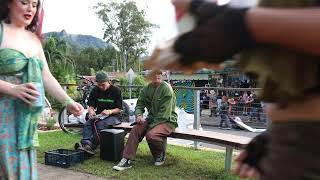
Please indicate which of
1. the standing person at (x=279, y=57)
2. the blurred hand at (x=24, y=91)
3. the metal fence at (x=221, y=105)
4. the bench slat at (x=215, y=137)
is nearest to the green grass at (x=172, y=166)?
the bench slat at (x=215, y=137)

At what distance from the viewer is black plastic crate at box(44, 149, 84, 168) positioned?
6137 millimetres

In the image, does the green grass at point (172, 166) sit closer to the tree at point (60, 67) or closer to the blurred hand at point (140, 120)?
the blurred hand at point (140, 120)

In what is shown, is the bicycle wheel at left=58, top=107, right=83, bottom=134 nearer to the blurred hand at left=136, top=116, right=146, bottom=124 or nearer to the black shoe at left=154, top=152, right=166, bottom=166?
the blurred hand at left=136, top=116, right=146, bottom=124

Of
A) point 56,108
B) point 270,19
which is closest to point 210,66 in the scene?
point 270,19

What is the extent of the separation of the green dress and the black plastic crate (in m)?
3.56

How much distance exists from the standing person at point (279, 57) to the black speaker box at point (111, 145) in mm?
5348

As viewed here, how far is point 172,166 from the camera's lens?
614cm

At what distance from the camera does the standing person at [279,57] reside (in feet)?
3.57

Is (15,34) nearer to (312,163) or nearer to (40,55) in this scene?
(40,55)

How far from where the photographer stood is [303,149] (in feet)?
3.79

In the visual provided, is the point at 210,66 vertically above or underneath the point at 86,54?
underneath

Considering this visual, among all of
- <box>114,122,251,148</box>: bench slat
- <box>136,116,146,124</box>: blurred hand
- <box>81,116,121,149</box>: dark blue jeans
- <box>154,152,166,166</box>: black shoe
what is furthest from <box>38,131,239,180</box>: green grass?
<box>136,116,146,124</box>: blurred hand

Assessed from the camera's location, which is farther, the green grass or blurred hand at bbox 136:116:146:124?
blurred hand at bbox 136:116:146:124

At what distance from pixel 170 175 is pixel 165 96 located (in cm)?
119
